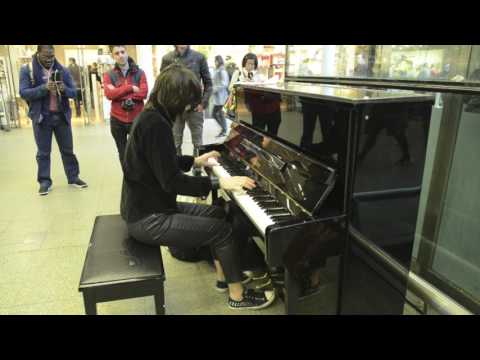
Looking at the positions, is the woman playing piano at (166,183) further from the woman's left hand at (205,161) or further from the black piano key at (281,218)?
the woman's left hand at (205,161)

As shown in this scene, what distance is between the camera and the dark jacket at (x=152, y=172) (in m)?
1.67

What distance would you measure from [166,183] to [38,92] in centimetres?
249

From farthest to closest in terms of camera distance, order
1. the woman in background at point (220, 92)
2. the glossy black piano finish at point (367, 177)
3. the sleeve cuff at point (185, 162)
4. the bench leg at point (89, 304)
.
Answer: the woman in background at point (220, 92) < the sleeve cuff at point (185, 162) < the bench leg at point (89, 304) < the glossy black piano finish at point (367, 177)

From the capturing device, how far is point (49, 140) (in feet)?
12.2

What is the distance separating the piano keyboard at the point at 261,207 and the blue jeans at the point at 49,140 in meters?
2.58

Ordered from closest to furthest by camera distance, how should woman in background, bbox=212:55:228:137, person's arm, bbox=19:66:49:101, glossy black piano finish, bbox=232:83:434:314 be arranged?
1. glossy black piano finish, bbox=232:83:434:314
2. person's arm, bbox=19:66:49:101
3. woman in background, bbox=212:55:228:137

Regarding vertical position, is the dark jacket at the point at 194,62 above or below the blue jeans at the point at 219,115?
above

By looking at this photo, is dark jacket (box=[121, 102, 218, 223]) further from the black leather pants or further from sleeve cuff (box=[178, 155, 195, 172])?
sleeve cuff (box=[178, 155, 195, 172])

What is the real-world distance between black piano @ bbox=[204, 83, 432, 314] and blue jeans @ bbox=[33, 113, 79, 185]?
2.57 m

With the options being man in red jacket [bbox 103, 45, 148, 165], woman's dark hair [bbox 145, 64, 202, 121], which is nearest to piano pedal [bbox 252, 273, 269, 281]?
woman's dark hair [bbox 145, 64, 202, 121]

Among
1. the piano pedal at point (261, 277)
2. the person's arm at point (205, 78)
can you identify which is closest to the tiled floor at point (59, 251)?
the piano pedal at point (261, 277)

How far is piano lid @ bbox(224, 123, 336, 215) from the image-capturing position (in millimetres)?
1460

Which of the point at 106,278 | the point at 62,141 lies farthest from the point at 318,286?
the point at 62,141

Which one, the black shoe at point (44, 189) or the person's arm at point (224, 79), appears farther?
the person's arm at point (224, 79)
